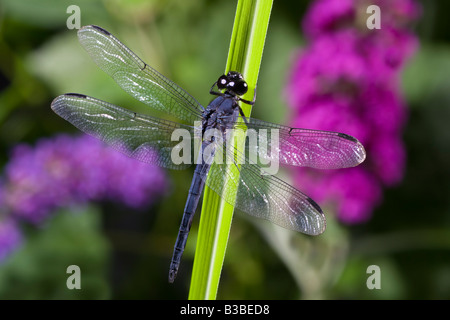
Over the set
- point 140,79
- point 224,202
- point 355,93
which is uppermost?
point 355,93

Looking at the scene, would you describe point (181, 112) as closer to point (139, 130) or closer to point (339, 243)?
point (139, 130)

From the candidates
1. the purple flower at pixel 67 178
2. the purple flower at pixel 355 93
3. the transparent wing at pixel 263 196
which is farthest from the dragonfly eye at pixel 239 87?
the purple flower at pixel 67 178

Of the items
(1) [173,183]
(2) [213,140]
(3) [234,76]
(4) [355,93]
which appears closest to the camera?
(3) [234,76]

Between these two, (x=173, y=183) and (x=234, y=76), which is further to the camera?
(x=173, y=183)

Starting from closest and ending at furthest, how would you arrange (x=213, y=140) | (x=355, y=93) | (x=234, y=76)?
(x=234, y=76) < (x=213, y=140) < (x=355, y=93)

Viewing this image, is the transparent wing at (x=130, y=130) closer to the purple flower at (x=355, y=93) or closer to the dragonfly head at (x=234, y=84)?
the dragonfly head at (x=234, y=84)

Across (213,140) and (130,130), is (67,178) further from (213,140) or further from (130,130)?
(213,140)

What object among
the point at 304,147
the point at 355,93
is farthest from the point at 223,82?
the point at 355,93

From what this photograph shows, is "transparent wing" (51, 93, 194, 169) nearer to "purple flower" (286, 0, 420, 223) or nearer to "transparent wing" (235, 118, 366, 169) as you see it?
"transparent wing" (235, 118, 366, 169)

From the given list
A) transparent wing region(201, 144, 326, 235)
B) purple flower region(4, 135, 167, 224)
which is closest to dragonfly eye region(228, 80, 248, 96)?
transparent wing region(201, 144, 326, 235)
